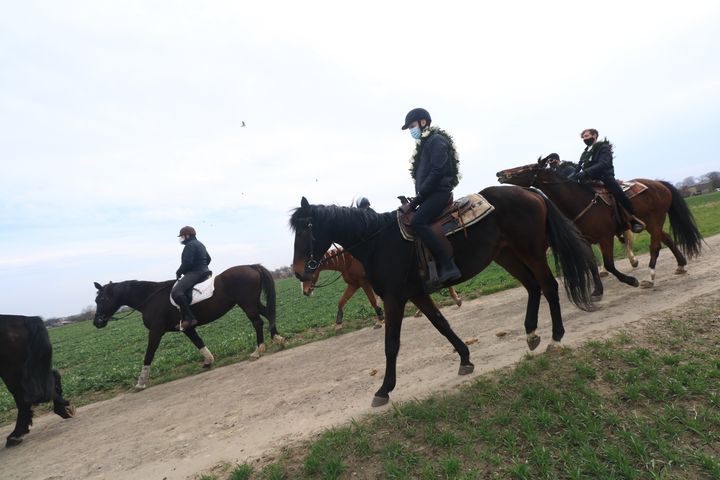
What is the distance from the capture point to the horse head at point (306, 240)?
16.4 feet

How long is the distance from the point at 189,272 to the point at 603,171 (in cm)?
999

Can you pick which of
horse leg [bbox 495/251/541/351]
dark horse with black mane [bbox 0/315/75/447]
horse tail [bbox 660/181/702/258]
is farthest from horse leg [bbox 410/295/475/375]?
horse tail [bbox 660/181/702/258]

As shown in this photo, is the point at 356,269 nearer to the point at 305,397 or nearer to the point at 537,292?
the point at 305,397

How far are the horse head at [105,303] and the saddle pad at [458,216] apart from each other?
8396mm

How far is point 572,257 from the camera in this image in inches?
211

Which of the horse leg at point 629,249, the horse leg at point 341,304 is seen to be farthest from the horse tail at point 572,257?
the horse leg at point 629,249

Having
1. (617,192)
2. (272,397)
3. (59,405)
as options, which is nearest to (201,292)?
(59,405)

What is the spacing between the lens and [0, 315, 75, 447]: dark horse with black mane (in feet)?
22.1

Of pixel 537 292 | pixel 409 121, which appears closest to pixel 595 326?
pixel 537 292

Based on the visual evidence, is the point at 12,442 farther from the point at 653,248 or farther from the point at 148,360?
the point at 653,248

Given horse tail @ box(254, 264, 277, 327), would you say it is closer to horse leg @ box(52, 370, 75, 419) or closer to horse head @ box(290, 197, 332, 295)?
horse leg @ box(52, 370, 75, 419)

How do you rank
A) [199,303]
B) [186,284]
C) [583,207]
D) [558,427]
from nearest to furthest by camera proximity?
[558,427]
[583,207]
[186,284]
[199,303]

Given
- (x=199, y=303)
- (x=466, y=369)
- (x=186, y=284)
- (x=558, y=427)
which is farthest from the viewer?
(x=199, y=303)

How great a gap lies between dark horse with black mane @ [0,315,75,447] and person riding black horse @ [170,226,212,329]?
2.55 meters
